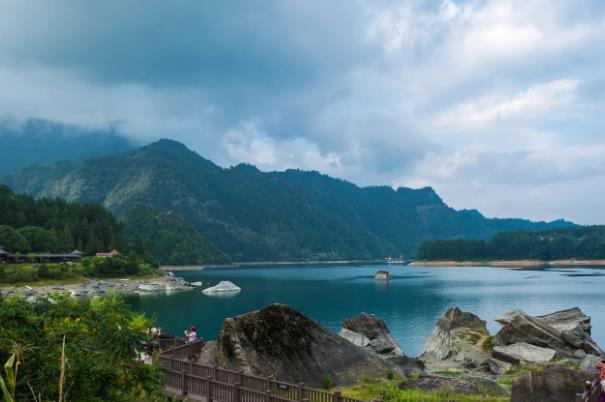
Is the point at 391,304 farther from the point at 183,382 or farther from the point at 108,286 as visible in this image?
the point at 183,382

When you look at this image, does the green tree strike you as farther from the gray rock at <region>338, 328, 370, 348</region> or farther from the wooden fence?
the wooden fence

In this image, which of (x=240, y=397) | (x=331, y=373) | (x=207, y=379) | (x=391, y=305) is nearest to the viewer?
(x=240, y=397)

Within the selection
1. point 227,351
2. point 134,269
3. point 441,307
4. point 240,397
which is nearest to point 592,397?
point 240,397

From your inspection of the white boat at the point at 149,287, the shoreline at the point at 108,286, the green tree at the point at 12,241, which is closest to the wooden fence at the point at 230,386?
the shoreline at the point at 108,286

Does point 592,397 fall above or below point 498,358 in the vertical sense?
above

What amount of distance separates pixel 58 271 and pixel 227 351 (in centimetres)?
11740

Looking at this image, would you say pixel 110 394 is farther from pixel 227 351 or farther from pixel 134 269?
pixel 134 269

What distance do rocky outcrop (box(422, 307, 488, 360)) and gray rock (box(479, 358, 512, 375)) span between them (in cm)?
761

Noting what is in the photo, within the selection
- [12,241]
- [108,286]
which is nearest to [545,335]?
[108,286]

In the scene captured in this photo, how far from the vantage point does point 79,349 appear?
533 inches

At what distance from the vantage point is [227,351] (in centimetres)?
2788

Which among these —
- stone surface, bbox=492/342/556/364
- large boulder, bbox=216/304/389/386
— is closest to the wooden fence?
large boulder, bbox=216/304/389/386

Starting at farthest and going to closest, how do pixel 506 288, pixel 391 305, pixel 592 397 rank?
pixel 506 288 → pixel 391 305 → pixel 592 397

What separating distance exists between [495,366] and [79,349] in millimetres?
32877
